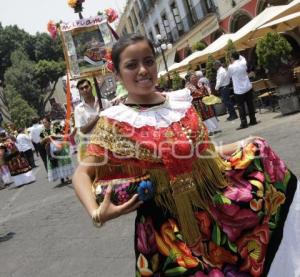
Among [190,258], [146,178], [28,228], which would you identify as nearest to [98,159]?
[146,178]

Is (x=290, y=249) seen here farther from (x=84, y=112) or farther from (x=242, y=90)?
(x=242, y=90)

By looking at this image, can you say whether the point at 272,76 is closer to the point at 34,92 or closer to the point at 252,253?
the point at 252,253

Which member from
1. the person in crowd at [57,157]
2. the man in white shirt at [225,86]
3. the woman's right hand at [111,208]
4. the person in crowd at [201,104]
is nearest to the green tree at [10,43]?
the man in white shirt at [225,86]

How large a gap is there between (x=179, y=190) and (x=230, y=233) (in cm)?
28

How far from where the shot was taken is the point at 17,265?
5508 millimetres

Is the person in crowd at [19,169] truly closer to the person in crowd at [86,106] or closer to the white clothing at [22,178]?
the white clothing at [22,178]

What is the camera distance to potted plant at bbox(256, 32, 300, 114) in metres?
11.1

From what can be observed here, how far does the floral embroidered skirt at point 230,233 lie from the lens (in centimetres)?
204

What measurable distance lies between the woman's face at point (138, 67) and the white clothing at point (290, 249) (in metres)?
0.84

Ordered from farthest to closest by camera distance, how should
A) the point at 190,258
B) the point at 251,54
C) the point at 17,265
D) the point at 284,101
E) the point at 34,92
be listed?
the point at 34,92 < the point at 251,54 < the point at 284,101 < the point at 17,265 < the point at 190,258

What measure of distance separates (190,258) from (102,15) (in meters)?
5.97

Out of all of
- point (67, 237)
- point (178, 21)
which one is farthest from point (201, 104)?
point (178, 21)

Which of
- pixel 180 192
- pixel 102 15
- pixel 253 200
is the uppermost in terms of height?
pixel 102 15

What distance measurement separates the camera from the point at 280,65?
11.2 m
